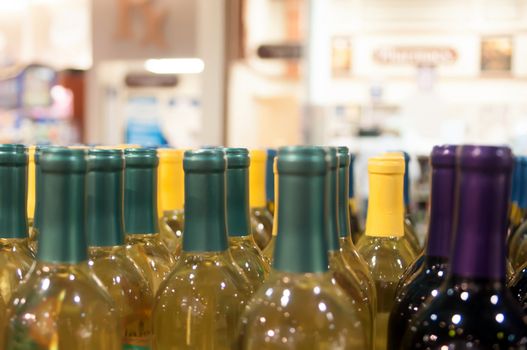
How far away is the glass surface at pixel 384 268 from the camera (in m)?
0.97

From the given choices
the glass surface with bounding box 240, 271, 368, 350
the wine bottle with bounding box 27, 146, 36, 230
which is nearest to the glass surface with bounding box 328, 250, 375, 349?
the glass surface with bounding box 240, 271, 368, 350

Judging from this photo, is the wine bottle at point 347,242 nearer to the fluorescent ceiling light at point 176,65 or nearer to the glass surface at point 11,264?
the glass surface at point 11,264

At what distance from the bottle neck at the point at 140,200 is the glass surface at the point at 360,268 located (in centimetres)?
25

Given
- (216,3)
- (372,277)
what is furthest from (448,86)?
(372,277)

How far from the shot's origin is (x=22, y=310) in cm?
70

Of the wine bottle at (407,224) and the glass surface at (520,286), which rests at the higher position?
the wine bottle at (407,224)

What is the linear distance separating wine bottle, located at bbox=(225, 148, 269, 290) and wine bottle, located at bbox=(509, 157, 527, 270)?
391 mm

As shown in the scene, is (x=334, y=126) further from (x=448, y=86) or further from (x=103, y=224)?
(x=103, y=224)

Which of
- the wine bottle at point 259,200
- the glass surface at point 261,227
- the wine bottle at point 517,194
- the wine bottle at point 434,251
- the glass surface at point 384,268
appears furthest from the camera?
the wine bottle at point 517,194

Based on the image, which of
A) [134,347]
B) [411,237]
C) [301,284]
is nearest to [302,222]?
[301,284]

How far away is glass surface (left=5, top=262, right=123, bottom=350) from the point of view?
70cm

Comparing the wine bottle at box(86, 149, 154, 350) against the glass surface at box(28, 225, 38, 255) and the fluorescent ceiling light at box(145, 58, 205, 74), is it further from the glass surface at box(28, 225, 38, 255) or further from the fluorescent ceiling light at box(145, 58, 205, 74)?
the fluorescent ceiling light at box(145, 58, 205, 74)

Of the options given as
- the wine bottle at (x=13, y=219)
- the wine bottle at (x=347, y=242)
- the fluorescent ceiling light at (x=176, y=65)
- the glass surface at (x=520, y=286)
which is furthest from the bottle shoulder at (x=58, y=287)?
the fluorescent ceiling light at (x=176, y=65)

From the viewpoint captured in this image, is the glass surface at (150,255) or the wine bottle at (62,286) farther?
the glass surface at (150,255)
